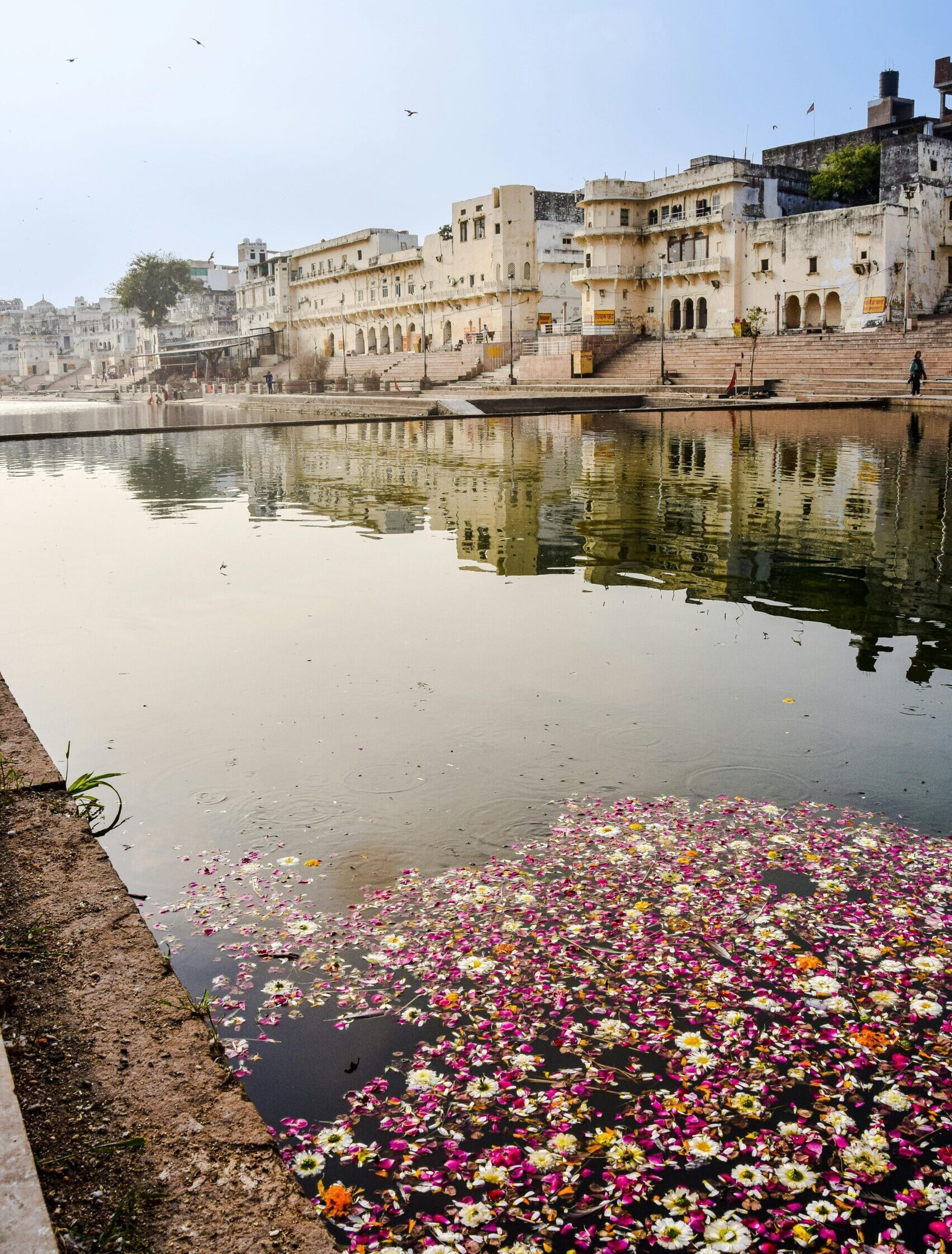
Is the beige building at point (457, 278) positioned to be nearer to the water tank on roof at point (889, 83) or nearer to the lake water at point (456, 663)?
the water tank on roof at point (889, 83)

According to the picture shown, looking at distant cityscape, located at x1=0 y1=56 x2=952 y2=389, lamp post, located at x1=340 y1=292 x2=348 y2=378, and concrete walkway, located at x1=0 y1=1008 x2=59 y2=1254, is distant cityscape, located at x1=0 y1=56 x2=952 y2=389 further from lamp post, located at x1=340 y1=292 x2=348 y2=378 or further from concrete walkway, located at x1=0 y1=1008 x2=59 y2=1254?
concrete walkway, located at x1=0 y1=1008 x2=59 y2=1254

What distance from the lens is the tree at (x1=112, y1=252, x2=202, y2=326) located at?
3661 inches

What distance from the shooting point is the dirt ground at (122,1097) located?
2078mm

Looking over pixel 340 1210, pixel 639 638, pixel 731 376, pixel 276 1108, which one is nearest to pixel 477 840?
pixel 276 1108

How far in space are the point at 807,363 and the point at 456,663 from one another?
3363 cm

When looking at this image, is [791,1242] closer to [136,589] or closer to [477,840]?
[477,840]

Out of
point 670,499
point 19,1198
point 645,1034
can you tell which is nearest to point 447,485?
point 670,499

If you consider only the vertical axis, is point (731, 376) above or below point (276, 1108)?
above

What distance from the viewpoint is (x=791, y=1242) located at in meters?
2.29

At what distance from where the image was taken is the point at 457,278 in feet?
194

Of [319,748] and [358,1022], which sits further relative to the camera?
[319,748]

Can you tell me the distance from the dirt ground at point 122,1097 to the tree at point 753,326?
3349 centimetres

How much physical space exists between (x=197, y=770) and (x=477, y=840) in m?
1.45

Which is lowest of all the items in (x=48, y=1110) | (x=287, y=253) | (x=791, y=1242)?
(x=791, y=1242)
